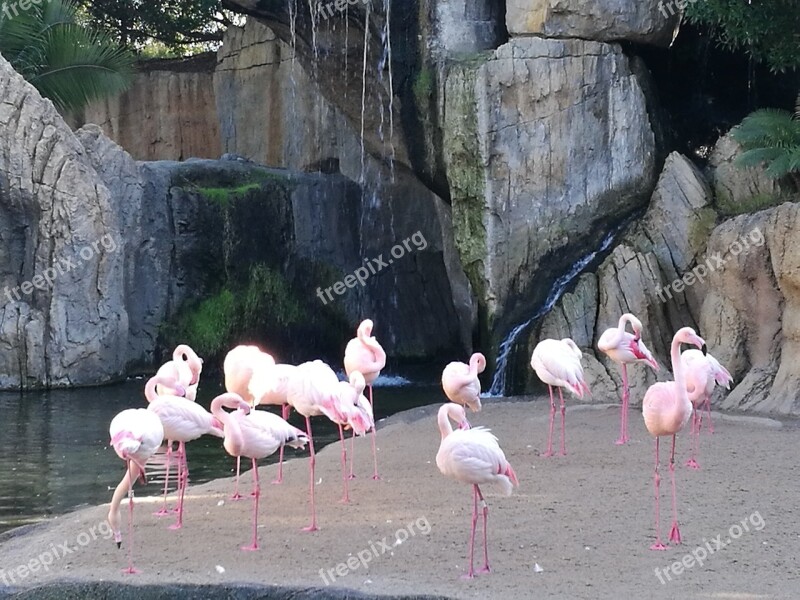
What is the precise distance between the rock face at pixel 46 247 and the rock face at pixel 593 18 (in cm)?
515

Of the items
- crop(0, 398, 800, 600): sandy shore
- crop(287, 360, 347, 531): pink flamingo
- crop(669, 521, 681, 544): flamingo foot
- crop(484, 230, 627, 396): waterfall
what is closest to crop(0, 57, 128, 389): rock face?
crop(484, 230, 627, 396): waterfall

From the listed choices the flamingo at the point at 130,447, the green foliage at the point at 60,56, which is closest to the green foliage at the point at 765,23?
the flamingo at the point at 130,447

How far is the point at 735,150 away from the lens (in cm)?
1191

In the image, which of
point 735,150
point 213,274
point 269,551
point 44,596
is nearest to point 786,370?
point 735,150

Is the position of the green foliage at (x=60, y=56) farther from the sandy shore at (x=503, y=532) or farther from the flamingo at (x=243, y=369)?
the sandy shore at (x=503, y=532)

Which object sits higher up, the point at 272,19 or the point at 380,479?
the point at 272,19

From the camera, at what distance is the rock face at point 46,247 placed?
44.7ft

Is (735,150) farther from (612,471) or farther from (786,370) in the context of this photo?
(612,471)

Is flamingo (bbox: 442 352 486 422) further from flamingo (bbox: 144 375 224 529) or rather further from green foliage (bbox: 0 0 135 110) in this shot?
green foliage (bbox: 0 0 135 110)

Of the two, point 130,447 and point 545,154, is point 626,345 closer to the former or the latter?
point 545,154

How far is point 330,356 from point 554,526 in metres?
10.0

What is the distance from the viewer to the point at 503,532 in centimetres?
632

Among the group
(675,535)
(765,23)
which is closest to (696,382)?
(675,535)

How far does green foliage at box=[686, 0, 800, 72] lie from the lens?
37.6ft
